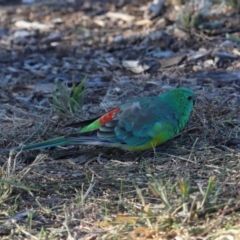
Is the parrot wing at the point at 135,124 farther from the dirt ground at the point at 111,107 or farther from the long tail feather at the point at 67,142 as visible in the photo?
the dirt ground at the point at 111,107

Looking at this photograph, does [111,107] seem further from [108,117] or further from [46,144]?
[46,144]

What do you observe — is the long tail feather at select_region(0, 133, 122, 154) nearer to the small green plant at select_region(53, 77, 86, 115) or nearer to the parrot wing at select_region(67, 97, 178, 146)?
the parrot wing at select_region(67, 97, 178, 146)

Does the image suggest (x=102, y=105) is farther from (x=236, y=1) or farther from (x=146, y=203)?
(x=236, y=1)

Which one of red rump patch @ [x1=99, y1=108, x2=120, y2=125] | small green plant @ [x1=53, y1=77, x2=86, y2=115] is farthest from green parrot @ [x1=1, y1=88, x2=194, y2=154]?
small green plant @ [x1=53, y1=77, x2=86, y2=115]

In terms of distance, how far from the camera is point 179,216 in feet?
10.3

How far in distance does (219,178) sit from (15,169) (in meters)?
1.17

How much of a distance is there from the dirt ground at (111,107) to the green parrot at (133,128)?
11 centimetres

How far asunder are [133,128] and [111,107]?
89 centimetres

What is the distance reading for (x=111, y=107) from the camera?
5.04 meters

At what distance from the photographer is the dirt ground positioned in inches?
127

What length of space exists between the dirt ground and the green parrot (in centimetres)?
11

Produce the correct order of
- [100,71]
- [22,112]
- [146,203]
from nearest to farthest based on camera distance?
1. [146,203]
2. [22,112]
3. [100,71]

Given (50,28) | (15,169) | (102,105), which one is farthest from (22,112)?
(50,28)

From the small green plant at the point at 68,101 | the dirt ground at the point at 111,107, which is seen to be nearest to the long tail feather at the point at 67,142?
the dirt ground at the point at 111,107
